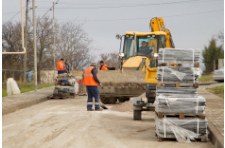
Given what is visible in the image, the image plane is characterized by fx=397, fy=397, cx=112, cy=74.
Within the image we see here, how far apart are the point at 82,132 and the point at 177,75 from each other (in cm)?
264

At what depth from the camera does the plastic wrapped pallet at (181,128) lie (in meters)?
8.18

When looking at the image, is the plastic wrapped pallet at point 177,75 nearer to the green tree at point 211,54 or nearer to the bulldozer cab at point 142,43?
the bulldozer cab at point 142,43

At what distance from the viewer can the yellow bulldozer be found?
1337 cm

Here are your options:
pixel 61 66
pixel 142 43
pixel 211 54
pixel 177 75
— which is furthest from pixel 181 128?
pixel 211 54

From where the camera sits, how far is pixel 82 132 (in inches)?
352

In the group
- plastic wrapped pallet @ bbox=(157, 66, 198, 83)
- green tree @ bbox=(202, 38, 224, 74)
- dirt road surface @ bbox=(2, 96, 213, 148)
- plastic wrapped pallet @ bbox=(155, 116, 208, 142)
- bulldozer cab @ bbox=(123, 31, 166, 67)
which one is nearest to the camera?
dirt road surface @ bbox=(2, 96, 213, 148)

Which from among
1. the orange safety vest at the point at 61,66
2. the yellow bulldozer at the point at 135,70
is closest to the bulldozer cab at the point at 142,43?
the yellow bulldozer at the point at 135,70

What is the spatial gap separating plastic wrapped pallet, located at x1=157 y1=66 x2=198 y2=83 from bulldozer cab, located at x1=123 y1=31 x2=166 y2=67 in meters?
5.98

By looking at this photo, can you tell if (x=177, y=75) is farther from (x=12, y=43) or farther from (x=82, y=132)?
(x=12, y=43)

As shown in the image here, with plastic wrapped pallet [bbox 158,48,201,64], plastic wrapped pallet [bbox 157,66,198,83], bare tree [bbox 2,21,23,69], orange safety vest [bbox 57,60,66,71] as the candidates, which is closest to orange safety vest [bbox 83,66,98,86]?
plastic wrapped pallet [bbox 158,48,201,64]

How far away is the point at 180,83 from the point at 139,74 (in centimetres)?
420

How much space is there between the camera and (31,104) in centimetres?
1738

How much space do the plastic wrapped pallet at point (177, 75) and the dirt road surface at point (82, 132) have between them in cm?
134

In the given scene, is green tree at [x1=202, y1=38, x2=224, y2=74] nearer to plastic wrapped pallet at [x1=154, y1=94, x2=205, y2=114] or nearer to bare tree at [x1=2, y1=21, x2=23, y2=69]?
bare tree at [x1=2, y1=21, x2=23, y2=69]
